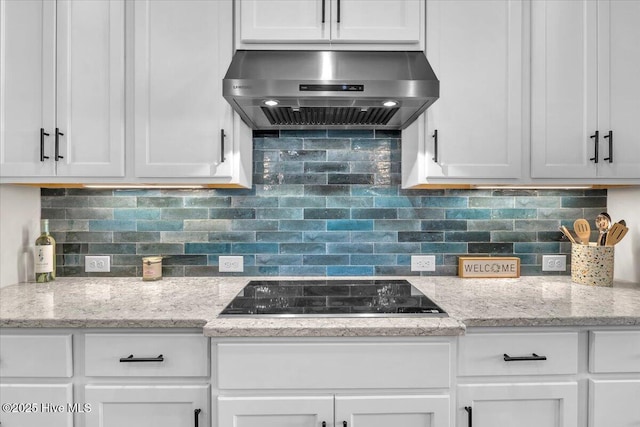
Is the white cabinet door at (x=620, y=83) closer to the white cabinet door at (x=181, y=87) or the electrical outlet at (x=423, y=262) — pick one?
the electrical outlet at (x=423, y=262)

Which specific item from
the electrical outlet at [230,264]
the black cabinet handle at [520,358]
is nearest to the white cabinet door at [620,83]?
the black cabinet handle at [520,358]

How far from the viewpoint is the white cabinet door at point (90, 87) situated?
1606 mm

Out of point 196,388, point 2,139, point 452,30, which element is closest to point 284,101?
point 452,30

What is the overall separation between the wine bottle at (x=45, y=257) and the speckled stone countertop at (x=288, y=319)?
2.4 inches

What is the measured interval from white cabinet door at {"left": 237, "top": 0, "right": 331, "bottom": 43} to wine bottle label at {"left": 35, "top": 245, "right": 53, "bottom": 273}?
141 centimetres

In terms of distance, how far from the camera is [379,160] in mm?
1979

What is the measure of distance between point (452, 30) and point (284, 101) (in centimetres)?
84

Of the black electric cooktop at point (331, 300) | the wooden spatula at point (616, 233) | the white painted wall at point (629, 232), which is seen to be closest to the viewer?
the black electric cooktop at point (331, 300)

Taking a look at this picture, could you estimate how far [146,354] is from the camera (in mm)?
1293

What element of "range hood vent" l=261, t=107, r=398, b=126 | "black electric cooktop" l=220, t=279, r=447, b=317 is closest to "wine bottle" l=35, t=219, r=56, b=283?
"black electric cooktop" l=220, t=279, r=447, b=317

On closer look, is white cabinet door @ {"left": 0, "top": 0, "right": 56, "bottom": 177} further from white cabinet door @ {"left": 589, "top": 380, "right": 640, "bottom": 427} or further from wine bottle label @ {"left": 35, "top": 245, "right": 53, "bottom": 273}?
white cabinet door @ {"left": 589, "top": 380, "right": 640, "bottom": 427}

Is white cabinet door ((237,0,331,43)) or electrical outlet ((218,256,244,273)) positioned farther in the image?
electrical outlet ((218,256,244,273))

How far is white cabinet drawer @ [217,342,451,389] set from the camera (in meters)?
1.26

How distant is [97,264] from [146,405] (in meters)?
0.98
